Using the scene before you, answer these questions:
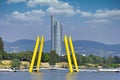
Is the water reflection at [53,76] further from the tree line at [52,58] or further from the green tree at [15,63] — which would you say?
the tree line at [52,58]

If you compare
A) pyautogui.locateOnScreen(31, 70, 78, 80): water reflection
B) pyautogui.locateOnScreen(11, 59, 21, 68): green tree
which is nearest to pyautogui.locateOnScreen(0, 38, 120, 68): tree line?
pyautogui.locateOnScreen(11, 59, 21, 68): green tree

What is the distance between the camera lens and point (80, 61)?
93.1 m

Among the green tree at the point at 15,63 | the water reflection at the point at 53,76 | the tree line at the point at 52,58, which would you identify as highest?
the tree line at the point at 52,58

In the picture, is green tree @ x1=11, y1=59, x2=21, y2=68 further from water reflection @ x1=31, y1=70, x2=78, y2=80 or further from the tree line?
water reflection @ x1=31, y1=70, x2=78, y2=80

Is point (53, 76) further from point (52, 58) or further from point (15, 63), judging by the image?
point (52, 58)

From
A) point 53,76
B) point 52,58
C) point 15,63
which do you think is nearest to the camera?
point 53,76

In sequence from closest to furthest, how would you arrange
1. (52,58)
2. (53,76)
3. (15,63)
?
(53,76), (15,63), (52,58)

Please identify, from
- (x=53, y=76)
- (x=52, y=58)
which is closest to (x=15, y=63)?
(x=52, y=58)

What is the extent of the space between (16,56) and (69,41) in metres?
34.8

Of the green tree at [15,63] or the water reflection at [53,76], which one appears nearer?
the water reflection at [53,76]

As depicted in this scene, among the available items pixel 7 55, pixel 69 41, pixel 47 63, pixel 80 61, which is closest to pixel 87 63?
pixel 80 61

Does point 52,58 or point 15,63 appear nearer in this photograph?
point 15,63

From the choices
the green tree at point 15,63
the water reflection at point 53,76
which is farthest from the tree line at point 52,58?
the water reflection at point 53,76

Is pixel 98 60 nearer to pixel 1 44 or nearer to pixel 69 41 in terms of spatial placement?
pixel 1 44
